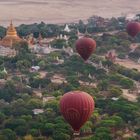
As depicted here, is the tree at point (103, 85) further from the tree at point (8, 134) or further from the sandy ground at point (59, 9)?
the sandy ground at point (59, 9)

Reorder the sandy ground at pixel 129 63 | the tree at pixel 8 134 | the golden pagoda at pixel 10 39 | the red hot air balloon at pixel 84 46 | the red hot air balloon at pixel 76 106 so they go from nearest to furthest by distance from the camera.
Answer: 1. the red hot air balloon at pixel 76 106
2. the tree at pixel 8 134
3. the red hot air balloon at pixel 84 46
4. the sandy ground at pixel 129 63
5. the golden pagoda at pixel 10 39

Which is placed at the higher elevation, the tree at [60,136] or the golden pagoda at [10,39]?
the golden pagoda at [10,39]

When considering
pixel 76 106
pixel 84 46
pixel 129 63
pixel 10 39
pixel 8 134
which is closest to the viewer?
pixel 76 106

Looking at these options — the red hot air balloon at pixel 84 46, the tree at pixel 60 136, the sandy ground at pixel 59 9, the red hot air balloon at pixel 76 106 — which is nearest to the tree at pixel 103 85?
the red hot air balloon at pixel 84 46

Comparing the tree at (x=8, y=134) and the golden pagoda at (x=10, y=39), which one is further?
the golden pagoda at (x=10, y=39)

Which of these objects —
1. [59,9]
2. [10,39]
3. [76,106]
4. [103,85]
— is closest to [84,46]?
[103,85]

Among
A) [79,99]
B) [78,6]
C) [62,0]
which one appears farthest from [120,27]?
[79,99]

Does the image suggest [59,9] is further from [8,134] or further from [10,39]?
[8,134]
